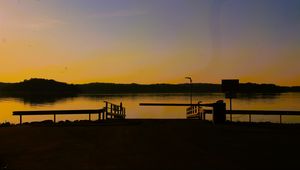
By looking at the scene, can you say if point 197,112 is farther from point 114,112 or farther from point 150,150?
point 150,150

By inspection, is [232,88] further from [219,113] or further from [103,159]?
[103,159]

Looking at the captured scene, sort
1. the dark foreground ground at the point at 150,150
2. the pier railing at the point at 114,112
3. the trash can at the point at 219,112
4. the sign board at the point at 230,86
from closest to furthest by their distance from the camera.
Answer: the dark foreground ground at the point at 150,150 → the trash can at the point at 219,112 → the sign board at the point at 230,86 → the pier railing at the point at 114,112

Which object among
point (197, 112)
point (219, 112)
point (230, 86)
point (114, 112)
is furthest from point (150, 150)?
point (114, 112)

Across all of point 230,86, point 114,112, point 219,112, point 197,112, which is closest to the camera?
Result: point 219,112

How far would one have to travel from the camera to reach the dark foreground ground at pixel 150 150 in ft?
44.9

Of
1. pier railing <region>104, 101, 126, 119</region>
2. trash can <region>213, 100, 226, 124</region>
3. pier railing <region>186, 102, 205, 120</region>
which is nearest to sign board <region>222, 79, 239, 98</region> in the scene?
trash can <region>213, 100, 226, 124</region>

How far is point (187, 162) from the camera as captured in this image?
46.1 ft

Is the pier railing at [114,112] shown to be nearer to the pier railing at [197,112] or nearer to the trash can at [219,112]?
the pier railing at [197,112]

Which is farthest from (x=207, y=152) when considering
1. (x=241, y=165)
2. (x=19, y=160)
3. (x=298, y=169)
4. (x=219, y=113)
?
(x=219, y=113)

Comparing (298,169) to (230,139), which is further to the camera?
(230,139)

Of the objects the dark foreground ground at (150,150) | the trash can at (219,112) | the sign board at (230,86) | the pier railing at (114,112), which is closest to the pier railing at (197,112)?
the sign board at (230,86)

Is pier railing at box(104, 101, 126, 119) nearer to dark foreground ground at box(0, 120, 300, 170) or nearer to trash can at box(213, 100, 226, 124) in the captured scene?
trash can at box(213, 100, 226, 124)

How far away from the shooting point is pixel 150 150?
1689 centimetres

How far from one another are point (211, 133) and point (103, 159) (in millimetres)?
9777
